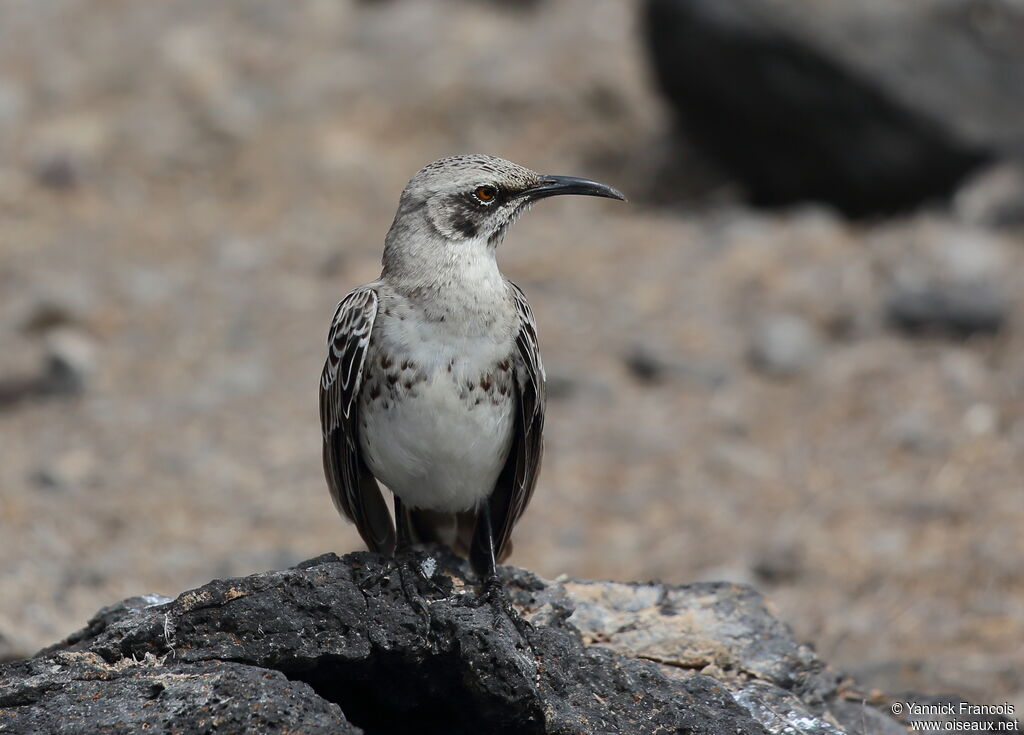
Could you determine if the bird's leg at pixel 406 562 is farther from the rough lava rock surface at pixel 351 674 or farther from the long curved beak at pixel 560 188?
the long curved beak at pixel 560 188

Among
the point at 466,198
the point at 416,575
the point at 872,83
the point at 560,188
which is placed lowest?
the point at 416,575

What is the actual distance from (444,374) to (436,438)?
0.28 m

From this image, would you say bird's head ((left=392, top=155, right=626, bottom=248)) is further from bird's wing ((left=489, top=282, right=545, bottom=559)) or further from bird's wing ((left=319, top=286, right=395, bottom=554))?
bird's wing ((left=319, top=286, right=395, bottom=554))

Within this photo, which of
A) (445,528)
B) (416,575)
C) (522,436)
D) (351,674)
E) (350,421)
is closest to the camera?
(351,674)

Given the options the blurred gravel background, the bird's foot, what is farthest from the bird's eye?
the blurred gravel background

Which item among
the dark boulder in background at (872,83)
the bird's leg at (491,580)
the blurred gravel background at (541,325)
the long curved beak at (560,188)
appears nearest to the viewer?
the bird's leg at (491,580)

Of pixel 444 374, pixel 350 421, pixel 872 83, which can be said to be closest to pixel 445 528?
pixel 350 421

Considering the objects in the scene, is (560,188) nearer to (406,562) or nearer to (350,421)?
(350,421)

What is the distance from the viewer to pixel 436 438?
17.6 ft

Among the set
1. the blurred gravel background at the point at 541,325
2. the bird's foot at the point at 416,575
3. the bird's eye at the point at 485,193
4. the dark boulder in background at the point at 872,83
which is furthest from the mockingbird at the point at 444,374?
the dark boulder in background at the point at 872,83

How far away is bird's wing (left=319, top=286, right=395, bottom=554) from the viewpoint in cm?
550

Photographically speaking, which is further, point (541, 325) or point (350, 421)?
point (541, 325)

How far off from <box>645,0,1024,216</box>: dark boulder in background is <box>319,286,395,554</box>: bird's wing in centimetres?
927

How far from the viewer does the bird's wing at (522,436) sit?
221 inches
